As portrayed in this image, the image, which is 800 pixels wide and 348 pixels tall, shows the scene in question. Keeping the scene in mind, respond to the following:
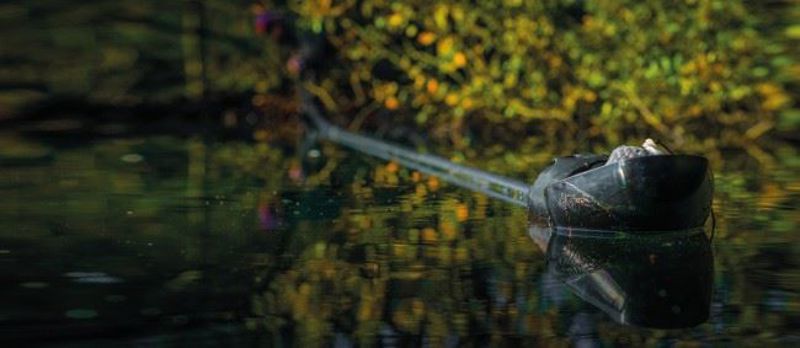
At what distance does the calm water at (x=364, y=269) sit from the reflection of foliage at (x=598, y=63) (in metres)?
2.96

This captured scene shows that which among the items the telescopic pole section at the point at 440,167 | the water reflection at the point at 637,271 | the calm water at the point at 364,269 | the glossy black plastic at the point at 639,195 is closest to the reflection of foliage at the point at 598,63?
the telescopic pole section at the point at 440,167

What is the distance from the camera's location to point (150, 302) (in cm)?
440

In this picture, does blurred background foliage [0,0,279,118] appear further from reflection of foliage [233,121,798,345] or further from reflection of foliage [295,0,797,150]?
reflection of foliage [233,121,798,345]

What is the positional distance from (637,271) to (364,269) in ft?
2.68

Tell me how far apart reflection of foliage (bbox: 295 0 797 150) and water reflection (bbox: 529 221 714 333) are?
16.2 feet

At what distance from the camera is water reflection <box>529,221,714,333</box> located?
4.17m

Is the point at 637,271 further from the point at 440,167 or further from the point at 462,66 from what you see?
the point at 462,66

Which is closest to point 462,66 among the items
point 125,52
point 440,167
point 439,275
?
point 440,167

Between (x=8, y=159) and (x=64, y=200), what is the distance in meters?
3.06

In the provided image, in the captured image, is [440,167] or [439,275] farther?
[440,167]

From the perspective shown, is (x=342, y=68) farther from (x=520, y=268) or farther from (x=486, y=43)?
(x=520, y=268)

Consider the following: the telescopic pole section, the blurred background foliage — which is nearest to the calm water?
the telescopic pole section

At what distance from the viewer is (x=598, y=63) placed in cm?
1191

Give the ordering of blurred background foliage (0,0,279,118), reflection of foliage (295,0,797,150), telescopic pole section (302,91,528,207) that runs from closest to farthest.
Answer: telescopic pole section (302,91,528,207) < reflection of foliage (295,0,797,150) < blurred background foliage (0,0,279,118)
